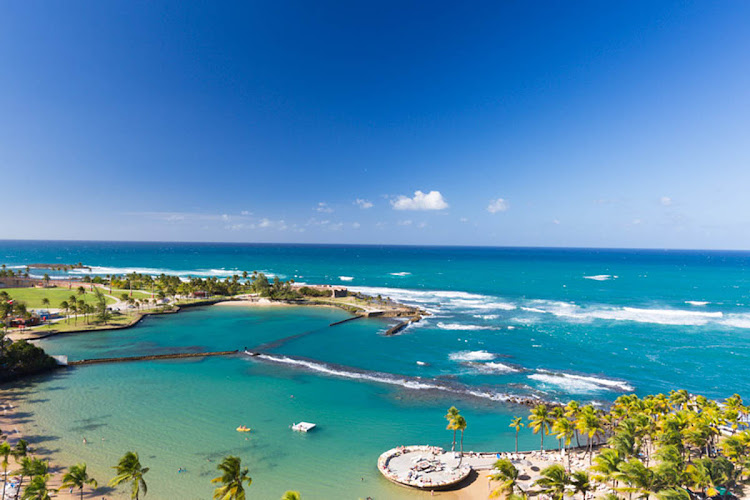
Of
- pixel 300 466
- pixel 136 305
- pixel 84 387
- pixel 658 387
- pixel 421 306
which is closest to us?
pixel 300 466

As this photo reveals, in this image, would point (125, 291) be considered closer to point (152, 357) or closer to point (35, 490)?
point (152, 357)

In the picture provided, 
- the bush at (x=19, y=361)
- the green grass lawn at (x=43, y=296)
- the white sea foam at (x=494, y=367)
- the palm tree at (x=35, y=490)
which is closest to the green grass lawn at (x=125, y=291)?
the green grass lawn at (x=43, y=296)

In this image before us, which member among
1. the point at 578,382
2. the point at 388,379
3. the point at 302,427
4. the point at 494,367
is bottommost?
the point at 578,382

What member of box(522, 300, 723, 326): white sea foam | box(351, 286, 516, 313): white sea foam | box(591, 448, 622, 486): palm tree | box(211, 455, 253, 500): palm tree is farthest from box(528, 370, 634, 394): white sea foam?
box(351, 286, 516, 313): white sea foam

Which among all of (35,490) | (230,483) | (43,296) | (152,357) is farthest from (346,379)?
(43,296)

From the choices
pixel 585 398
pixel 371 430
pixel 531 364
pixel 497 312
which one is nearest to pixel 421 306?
pixel 497 312

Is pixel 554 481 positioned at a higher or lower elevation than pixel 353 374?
higher

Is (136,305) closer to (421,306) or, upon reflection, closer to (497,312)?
(421,306)
